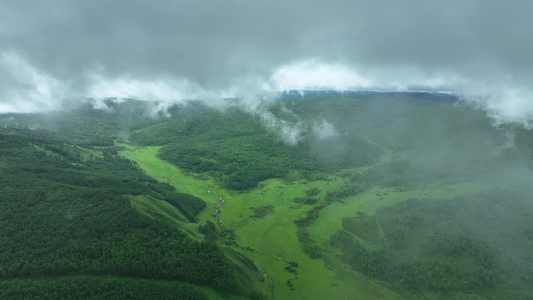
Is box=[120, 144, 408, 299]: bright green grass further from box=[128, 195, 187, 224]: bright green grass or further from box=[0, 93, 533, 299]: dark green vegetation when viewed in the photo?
box=[128, 195, 187, 224]: bright green grass

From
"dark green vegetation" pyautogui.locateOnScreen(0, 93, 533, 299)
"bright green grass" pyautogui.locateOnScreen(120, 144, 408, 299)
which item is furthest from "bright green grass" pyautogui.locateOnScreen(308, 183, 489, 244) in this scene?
"bright green grass" pyautogui.locateOnScreen(120, 144, 408, 299)

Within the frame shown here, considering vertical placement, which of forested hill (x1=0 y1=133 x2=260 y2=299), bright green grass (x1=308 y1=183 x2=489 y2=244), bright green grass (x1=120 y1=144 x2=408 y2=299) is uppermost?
forested hill (x1=0 y1=133 x2=260 y2=299)

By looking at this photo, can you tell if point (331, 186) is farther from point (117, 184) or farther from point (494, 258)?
point (117, 184)

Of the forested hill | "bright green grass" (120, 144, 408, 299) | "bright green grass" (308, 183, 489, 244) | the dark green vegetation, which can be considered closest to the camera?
the forested hill

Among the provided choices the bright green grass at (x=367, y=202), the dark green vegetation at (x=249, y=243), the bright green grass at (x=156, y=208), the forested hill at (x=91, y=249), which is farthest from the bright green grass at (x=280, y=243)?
the forested hill at (x=91, y=249)

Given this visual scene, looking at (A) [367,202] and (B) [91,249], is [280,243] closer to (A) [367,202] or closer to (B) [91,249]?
(A) [367,202]

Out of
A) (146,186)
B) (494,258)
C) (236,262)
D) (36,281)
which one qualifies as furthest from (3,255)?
(494,258)

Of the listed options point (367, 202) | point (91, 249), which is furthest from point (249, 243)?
point (367, 202)
